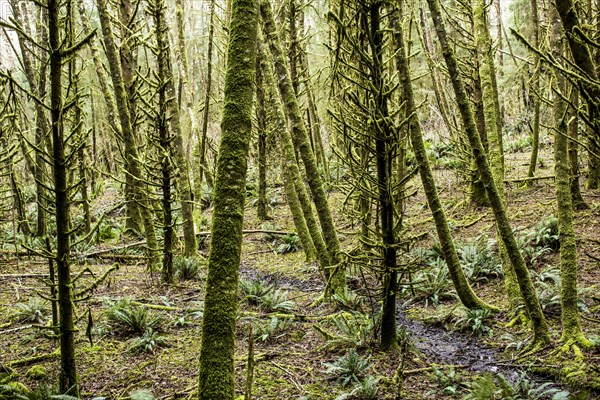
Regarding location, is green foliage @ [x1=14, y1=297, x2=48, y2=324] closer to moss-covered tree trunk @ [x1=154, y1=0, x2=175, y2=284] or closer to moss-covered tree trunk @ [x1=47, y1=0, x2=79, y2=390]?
moss-covered tree trunk @ [x1=154, y1=0, x2=175, y2=284]

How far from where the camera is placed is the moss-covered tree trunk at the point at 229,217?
2557 millimetres

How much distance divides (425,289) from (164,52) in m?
6.51

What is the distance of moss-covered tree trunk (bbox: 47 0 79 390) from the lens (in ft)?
10.3

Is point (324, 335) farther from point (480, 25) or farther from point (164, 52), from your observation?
point (164, 52)

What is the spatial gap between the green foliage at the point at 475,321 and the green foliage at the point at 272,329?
2.58 metres

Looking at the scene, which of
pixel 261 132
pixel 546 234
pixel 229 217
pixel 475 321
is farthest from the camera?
pixel 261 132

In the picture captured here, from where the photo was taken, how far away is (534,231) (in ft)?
28.4

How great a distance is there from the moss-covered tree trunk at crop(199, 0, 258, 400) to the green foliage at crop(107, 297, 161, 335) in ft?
11.6

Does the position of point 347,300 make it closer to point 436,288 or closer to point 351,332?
point 351,332

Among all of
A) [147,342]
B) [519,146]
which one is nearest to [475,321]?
[147,342]

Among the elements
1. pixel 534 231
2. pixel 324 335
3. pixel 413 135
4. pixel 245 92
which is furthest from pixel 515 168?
pixel 245 92

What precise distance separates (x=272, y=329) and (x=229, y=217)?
3.59 meters

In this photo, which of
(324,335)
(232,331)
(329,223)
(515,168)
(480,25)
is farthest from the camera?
(515,168)

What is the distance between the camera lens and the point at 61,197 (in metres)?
3.31
